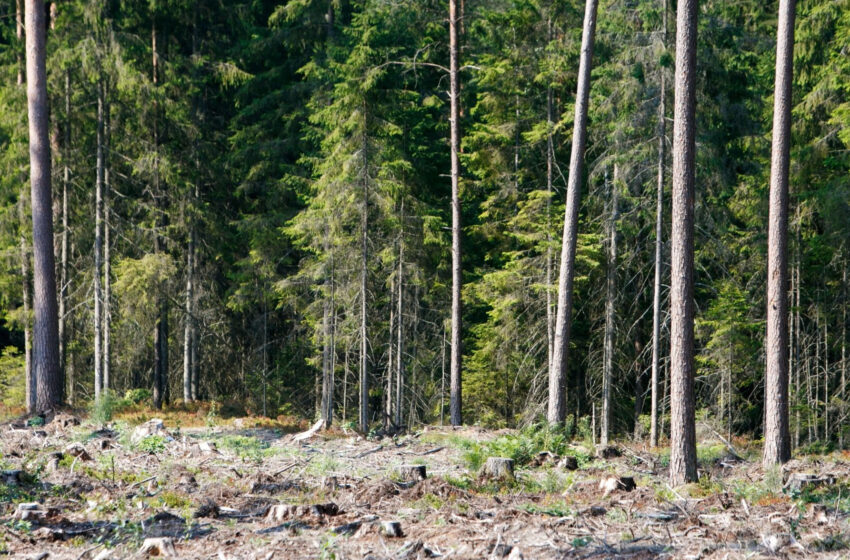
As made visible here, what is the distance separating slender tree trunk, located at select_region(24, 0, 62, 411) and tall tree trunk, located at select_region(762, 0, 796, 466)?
42.5ft

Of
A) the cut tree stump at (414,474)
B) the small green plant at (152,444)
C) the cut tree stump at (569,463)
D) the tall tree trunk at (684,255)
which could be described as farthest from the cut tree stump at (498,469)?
the small green plant at (152,444)

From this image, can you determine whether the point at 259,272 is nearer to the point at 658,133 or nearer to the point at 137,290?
the point at 137,290

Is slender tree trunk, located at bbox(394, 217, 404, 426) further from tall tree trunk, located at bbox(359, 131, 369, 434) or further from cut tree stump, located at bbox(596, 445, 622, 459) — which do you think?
cut tree stump, located at bbox(596, 445, 622, 459)

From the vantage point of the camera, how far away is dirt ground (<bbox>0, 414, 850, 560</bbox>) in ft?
21.1

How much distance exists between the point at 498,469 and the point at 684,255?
3.56 metres

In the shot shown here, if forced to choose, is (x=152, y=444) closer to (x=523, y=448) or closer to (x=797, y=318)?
(x=523, y=448)

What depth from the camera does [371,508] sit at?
8039mm

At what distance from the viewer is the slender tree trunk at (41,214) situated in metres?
15.0

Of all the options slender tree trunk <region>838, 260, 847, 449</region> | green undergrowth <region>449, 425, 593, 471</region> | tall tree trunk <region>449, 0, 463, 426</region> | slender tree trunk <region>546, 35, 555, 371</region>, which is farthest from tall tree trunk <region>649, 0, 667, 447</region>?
green undergrowth <region>449, 425, 593, 471</region>

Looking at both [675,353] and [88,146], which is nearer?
[675,353]

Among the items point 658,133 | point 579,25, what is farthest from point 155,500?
point 579,25

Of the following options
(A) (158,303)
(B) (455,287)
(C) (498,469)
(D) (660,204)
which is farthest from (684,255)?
(A) (158,303)

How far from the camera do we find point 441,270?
2203 cm

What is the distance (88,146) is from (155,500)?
566 inches
